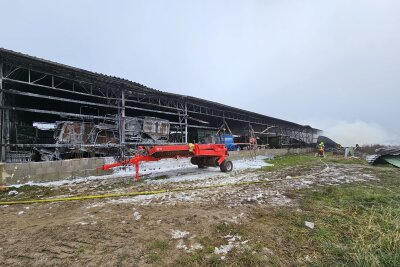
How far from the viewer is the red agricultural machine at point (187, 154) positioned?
1009cm

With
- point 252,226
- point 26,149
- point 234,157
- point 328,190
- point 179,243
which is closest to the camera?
point 179,243

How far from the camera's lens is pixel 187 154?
11.5 metres

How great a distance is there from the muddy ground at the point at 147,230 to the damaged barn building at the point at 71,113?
670 cm

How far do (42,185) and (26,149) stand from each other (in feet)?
13.3

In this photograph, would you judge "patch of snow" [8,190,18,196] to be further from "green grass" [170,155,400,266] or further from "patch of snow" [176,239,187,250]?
"green grass" [170,155,400,266]

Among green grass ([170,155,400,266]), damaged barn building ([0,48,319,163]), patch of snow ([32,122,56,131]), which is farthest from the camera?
patch of snow ([32,122,56,131])

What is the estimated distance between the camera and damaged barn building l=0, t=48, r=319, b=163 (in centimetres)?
1170

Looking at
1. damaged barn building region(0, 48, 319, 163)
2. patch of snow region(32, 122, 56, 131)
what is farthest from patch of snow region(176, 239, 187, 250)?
patch of snow region(32, 122, 56, 131)

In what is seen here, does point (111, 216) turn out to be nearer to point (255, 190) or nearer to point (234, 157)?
point (255, 190)

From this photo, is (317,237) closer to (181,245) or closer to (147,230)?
(181,245)

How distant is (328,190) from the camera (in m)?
8.11

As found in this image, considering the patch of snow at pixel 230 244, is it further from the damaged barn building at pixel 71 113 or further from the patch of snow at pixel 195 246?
the damaged barn building at pixel 71 113

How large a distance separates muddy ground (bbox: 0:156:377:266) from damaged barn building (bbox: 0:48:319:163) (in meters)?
6.70

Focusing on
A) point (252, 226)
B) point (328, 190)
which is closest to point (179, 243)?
point (252, 226)
